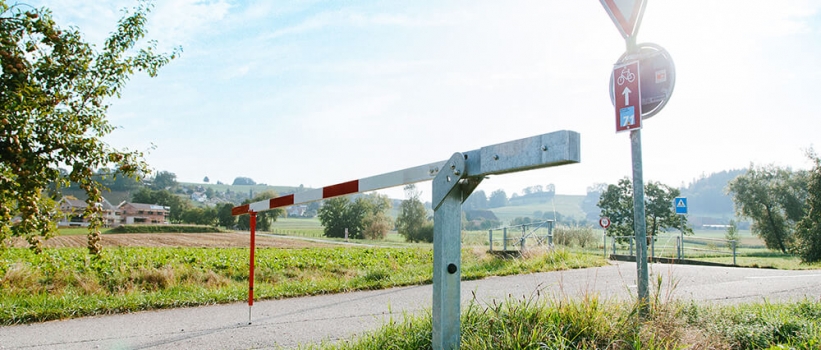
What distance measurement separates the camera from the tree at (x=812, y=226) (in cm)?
2705

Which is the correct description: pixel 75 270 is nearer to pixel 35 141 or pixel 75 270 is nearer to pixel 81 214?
pixel 81 214

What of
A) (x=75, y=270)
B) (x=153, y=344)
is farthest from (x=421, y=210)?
(x=153, y=344)

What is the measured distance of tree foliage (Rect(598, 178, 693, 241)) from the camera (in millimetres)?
44188

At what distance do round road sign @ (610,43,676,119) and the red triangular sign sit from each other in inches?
6.1

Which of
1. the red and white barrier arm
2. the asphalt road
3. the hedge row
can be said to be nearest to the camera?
the red and white barrier arm

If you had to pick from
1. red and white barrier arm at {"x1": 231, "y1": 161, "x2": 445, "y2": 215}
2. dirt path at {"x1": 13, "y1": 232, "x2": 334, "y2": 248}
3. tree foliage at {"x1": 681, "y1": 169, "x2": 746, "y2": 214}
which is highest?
tree foliage at {"x1": 681, "y1": 169, "x2": 746, "y2": 214}

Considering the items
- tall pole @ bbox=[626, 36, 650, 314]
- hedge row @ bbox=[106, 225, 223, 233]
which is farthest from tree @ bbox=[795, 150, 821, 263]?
hedge row @ bbox=[106, 225, 223, 233]

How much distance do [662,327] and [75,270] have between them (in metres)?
8.91

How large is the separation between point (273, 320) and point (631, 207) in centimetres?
4503

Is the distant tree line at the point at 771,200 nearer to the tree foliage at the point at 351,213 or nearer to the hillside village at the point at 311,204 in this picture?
the hillside village at the point at 311,204

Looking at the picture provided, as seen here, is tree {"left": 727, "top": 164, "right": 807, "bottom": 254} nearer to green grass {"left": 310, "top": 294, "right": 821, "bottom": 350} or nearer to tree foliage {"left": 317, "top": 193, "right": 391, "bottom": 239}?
tree foliage {"left": 317, "top": 193, "right": 391, "bottom": 239}

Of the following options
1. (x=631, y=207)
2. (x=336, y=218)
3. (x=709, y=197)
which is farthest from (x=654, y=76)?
(x=709, y=197)

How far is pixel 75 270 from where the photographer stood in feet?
27.2

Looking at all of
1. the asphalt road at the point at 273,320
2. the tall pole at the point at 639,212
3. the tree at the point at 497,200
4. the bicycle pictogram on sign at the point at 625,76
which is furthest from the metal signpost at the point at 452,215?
the tree at the point at 497,200
